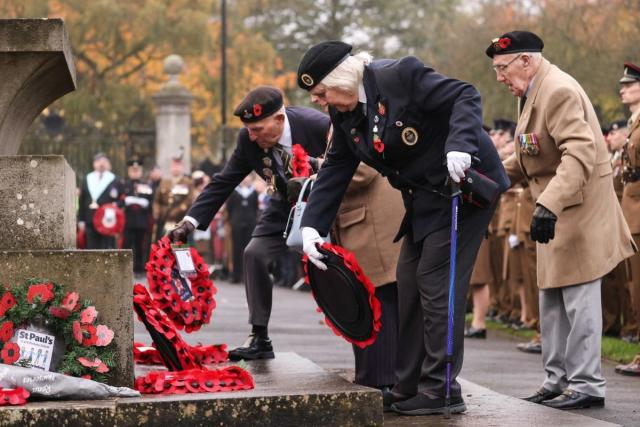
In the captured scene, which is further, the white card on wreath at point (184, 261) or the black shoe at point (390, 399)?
the white card on wreath at point (184, 261)

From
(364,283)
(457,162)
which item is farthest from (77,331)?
(457,162)

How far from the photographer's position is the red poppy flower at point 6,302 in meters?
6.36

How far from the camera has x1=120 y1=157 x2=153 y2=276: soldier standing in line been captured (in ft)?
85.2

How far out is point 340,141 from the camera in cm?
728

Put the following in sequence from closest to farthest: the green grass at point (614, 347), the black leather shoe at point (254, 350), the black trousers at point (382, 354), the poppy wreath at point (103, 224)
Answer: the black trousers at point (382, 354) → the black leather shoe at point (254, 350) → the green grass at point (614, 347) → the poppy wreath at point (103, 224)

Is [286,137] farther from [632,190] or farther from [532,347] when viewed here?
[532,347]

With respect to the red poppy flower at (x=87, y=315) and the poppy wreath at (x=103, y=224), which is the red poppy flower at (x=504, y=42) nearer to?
the red poppy flower at (x=87, y=315)

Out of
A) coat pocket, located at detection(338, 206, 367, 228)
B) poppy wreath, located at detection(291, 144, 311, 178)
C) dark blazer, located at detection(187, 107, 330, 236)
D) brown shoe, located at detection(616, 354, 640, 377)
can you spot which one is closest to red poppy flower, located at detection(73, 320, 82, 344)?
coat pocket, located at detection(338, 206, 367, 228)

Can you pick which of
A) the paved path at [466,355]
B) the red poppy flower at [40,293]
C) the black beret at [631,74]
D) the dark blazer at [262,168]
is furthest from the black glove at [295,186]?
the black beret at [631,74]

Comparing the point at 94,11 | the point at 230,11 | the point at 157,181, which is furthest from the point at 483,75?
the point at 230,11

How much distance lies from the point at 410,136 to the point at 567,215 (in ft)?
4.66

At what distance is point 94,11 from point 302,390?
128 feet

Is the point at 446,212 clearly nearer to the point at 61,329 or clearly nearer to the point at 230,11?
the point at 61,329

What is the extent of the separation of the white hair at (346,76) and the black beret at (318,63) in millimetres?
22
